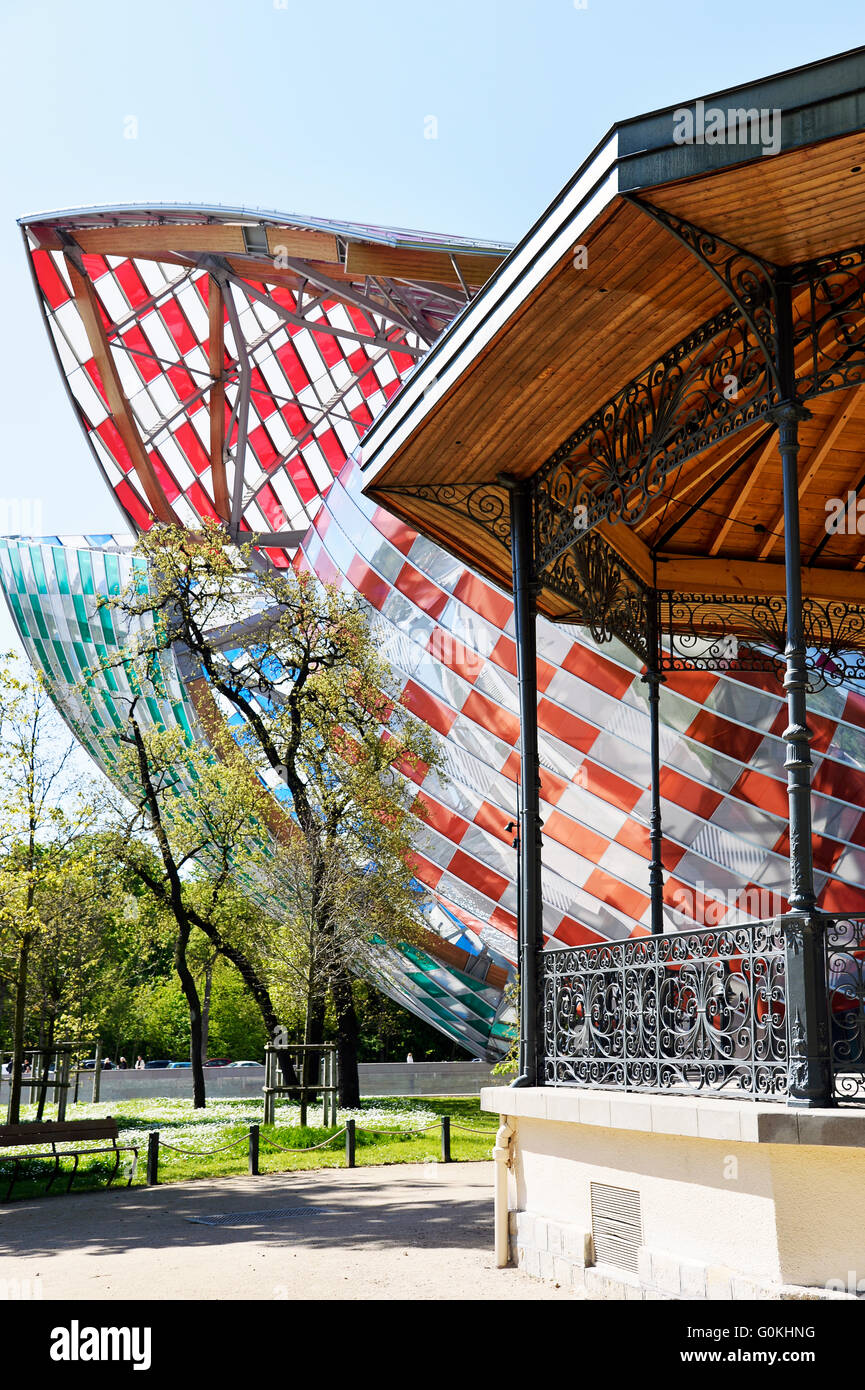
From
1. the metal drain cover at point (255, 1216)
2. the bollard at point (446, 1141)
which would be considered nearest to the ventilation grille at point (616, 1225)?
the metal drain cover at point (255, 1216)

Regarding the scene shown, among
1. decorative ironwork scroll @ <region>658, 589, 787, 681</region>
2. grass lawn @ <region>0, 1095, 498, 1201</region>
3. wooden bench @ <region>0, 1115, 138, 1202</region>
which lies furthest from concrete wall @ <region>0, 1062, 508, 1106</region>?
decorative ironwork scroll @ <region>658, 589, 787, 681</region>

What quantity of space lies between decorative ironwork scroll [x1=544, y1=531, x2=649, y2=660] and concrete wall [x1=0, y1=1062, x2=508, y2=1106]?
2170cm

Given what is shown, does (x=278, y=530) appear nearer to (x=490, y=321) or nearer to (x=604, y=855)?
(x=604, y=855)

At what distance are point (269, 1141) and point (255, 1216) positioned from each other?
264 inches

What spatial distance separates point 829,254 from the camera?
654 cm

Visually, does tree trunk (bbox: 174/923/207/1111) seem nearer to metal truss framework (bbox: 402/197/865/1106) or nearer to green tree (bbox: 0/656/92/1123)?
green tree (bbox: 0/656/92/1123)

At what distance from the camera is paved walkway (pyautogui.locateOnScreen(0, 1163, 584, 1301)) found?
25.5 feet

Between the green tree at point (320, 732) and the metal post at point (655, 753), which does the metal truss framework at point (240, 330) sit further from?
the metal post at point (655, 753)

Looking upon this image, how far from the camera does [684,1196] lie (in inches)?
248

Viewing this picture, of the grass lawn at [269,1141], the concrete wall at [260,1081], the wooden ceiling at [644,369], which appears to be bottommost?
the concrete wall at [260,1081]

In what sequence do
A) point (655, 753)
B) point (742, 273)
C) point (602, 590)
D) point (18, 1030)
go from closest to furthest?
point (742, 273)
point (602, 590)
point (655, 753)
point (18, 1030)

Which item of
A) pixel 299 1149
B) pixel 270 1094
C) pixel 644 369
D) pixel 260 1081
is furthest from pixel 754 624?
pixel 260 1081

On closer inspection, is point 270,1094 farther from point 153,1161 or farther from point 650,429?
point 650,429

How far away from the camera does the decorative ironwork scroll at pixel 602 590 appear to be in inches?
382
